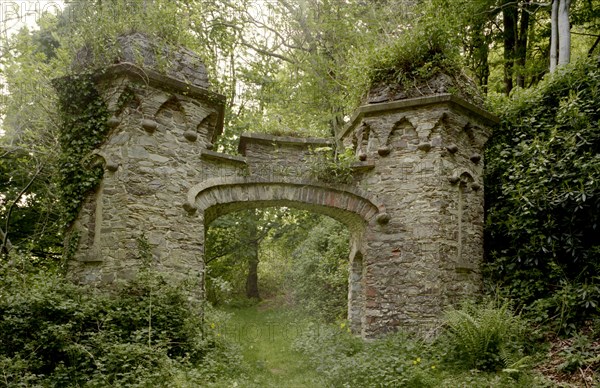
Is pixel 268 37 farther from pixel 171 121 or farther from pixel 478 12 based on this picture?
pixel 171 121

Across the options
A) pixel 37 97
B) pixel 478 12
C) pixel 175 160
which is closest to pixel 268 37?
pixel 478 12

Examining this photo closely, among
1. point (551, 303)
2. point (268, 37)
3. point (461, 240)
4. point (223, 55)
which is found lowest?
point (551, 303)

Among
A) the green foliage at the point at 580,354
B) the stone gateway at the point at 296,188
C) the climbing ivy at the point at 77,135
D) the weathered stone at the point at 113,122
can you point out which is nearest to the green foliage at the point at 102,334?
the stone gateway at the point at 296,188

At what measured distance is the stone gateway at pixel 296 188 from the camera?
657 centimetres

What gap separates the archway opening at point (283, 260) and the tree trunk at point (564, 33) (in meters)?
5.87

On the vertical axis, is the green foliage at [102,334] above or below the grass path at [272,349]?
above

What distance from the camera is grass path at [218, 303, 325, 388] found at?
670cm

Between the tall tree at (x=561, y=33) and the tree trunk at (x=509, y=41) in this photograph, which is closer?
the tall tree at (x=561, y=33)

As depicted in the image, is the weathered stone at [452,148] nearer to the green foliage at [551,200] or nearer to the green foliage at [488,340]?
the green foliage at [551,200]

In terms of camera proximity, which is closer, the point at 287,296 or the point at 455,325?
the point at 455,325

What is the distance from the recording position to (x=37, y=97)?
334 inches

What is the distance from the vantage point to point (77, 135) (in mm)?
6852

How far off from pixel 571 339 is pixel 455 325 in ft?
5.02

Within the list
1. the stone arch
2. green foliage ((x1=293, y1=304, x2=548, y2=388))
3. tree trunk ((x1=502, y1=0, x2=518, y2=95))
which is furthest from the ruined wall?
tree trunk ((x1=502, y1=0, x2=518, y2=95))
